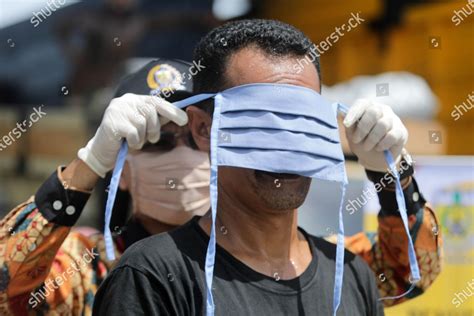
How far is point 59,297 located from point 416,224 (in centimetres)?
105

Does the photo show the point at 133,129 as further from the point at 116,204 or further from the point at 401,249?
the point at 401,249

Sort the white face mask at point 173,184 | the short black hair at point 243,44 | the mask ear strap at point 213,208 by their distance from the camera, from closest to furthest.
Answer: the mask ear strap at point 213,208 < the short black hair at point 243,44 < the white face mask at point 173,184

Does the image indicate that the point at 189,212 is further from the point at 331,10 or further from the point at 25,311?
the point at 331,10

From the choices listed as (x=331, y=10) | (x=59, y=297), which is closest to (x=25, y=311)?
(x=59, y=297)

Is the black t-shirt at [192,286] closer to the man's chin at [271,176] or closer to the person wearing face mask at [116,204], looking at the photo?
the man's chin at [271,176]

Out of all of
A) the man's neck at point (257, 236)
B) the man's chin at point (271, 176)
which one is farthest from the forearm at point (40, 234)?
the man's chin at point (271, 176)

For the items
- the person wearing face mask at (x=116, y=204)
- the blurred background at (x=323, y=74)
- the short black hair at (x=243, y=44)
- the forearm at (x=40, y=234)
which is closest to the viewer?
the short black hair at (x=243, y=44)

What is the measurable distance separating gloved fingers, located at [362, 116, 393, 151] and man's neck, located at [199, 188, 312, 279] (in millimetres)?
300

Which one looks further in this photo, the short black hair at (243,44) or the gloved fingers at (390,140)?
the gloved fingers at (390,140)

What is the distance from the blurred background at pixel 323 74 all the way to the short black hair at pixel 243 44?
149 cm

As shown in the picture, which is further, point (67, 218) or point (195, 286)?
point (67, 218)

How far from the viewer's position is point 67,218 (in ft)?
6.56

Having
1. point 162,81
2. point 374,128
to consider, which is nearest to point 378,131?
point 374,128

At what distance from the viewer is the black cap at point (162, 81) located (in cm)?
232
